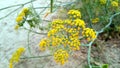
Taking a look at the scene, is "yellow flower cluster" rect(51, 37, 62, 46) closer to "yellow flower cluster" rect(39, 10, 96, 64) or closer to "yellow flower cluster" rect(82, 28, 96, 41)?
"yellow flower cluster" rect(39, 10, 96, 64)

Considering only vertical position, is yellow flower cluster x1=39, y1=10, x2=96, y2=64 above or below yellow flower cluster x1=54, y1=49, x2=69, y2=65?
above

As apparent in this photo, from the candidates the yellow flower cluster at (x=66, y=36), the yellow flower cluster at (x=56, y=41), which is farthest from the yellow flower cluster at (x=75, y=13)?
the yellow flower cluster at (x=56, y=41)

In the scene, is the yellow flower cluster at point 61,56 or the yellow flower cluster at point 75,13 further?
the yellow flower cluster at point 75,13

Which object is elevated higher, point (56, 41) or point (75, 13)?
point (75, 13)

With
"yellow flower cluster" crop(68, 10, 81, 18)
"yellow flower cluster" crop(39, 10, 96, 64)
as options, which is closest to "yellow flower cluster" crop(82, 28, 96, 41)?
"yellow flower cluster" crop(39, 10, 96, 64)

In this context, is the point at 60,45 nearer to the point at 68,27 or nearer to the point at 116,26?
the point at 68,27

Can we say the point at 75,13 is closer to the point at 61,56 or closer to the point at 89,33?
the point at 89,33

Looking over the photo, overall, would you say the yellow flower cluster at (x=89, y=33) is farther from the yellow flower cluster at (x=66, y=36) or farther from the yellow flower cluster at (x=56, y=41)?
the yellow flower cluster at (x=56, y=41)

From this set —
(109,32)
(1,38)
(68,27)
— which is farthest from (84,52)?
(1,38)

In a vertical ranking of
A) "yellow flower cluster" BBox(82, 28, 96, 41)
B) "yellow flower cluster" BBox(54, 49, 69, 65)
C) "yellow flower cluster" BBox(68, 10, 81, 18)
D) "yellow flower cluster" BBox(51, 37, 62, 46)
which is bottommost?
"yellow flower cluster" BBox(54, 49, 69, 65)

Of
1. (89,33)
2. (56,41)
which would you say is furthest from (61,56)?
(89,33)

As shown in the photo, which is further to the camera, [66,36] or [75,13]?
[75,13]

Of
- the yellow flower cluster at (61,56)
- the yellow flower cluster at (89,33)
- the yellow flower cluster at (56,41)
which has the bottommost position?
the yellow flower cluster at (61,56)
